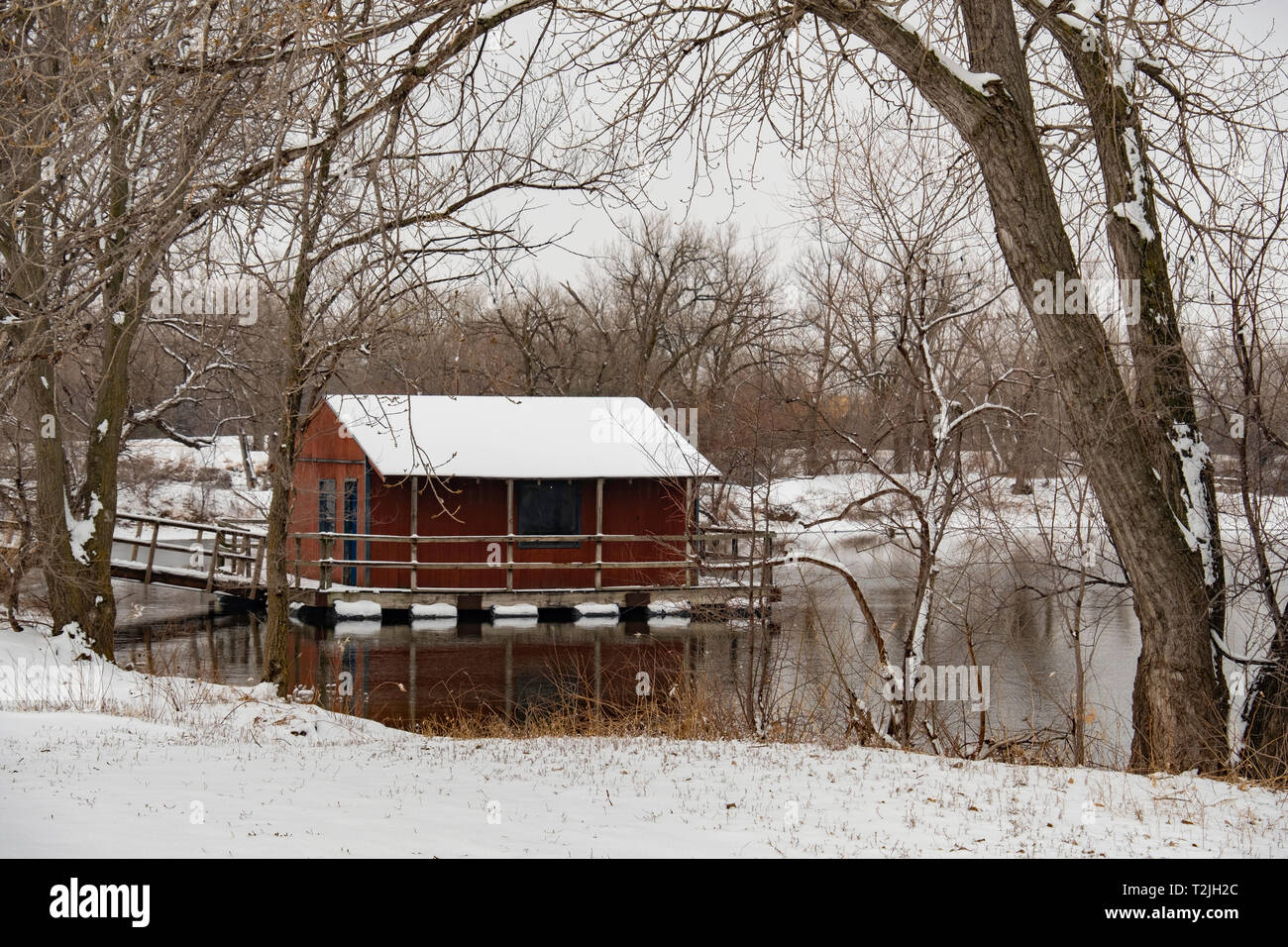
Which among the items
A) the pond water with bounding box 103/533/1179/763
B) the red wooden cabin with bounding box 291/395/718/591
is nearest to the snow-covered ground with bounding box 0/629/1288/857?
the pond water with bounding box 103/533/1179/763

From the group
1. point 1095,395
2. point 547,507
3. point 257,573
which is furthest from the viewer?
point 547,507

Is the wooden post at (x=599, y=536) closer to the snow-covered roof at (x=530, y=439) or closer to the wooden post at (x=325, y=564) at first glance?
the snow-covered roof at (x=530, y=439)

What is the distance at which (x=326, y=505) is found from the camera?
24656mm

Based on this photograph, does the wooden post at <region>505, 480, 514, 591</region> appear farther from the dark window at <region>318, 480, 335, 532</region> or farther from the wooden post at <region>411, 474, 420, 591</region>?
the dark window at <region>318, 480, 335, 532</region>

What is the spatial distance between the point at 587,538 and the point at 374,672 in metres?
7.15

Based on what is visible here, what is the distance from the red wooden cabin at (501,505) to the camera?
22906 mm

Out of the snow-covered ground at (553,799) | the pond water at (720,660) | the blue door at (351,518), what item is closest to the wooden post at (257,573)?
the pond water at (720,660)

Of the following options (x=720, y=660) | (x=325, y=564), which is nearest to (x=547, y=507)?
(x=325, y=564)

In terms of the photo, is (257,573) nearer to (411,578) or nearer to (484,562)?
(411,578)

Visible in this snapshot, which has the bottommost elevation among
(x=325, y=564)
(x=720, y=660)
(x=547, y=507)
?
(x=720, y=660)

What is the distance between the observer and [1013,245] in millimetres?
7406

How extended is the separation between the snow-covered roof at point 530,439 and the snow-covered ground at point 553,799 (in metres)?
12.5

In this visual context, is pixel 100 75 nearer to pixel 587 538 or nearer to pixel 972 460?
pixel 972 460

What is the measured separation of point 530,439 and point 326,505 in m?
4.94
